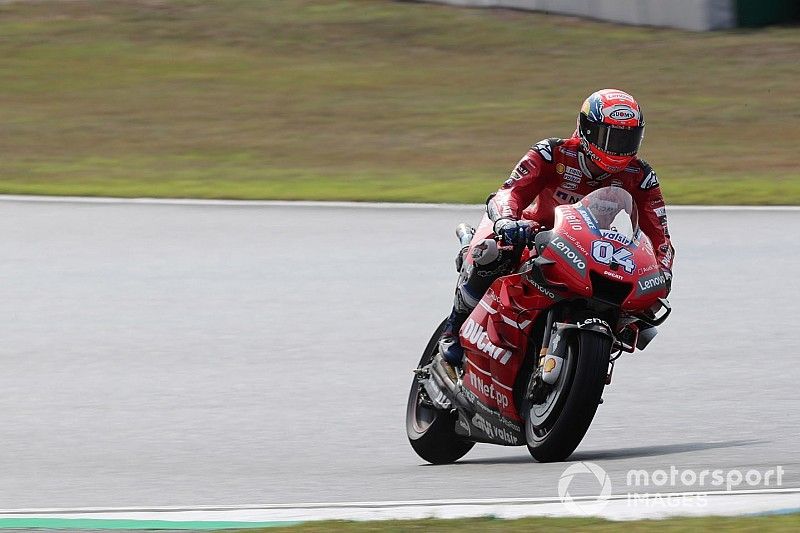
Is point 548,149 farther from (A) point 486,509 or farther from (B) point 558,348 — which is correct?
(A) point 486,509

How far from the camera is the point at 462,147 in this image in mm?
17047

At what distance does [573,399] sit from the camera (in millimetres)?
5480

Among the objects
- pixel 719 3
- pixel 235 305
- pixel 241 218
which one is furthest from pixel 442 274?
pixel 719 3

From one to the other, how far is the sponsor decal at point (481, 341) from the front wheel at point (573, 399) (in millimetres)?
424

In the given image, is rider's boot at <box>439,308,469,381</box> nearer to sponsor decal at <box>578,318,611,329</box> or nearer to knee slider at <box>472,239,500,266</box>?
knee slider at <box>472,239,500,266</box>

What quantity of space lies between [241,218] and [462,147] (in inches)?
205

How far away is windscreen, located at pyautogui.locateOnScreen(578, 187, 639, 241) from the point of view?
5.81m

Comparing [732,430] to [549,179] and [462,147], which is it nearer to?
[549,179]

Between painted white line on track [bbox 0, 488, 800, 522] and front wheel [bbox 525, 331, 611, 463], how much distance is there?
0.44 m

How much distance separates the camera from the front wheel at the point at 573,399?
215 inches

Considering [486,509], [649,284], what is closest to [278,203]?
[649,284]

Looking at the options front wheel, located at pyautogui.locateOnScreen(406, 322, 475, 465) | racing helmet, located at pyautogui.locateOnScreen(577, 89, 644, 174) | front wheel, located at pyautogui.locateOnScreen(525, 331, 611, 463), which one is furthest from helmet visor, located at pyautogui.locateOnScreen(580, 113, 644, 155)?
front wheel, located at pyautogui.locateOnScreen(406, 322, 475, 465)

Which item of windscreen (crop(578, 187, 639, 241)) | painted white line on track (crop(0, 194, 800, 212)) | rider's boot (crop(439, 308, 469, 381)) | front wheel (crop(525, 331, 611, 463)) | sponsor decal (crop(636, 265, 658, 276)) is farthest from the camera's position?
painted white line on track (crop(0, 194, 800, 212))

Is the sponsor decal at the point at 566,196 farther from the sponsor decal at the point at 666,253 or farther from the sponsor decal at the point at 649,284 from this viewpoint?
the sponsor decal at the point at 649,284
